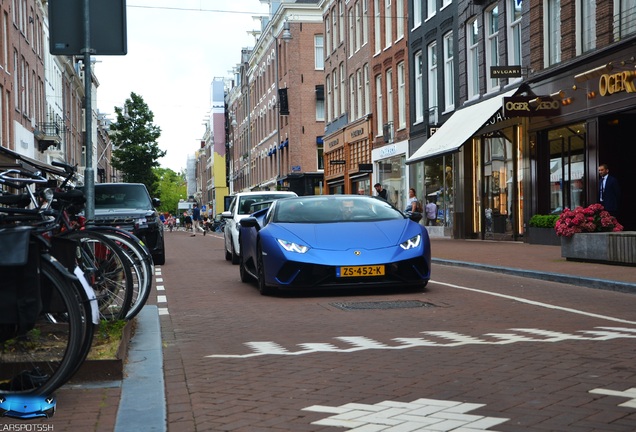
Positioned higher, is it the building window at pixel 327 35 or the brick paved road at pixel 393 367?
the building window at pixel 327 35

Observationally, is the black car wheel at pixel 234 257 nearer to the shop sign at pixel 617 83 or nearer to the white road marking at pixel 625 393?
the shop sign at pixel 617 83

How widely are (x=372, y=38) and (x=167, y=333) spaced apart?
35973 millimetres

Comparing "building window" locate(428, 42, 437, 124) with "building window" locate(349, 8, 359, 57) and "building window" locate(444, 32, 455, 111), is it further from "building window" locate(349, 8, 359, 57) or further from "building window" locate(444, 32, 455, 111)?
"building window" locate(349, 8, 359, 57)

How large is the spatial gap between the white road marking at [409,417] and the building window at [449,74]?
28.3 meters

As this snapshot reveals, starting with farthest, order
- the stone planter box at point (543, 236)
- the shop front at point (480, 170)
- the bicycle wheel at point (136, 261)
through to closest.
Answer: the shop front at point (480, 170) → the stone planter box at point (543, 236) → the bicycle wheel at point (136, 261)

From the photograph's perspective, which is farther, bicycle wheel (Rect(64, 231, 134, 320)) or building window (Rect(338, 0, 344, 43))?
building window (Rect(338, 0, 344, 43))

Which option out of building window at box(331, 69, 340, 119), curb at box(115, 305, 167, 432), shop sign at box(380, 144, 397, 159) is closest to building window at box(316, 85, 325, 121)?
building window at box(331, 69, 340, 119)

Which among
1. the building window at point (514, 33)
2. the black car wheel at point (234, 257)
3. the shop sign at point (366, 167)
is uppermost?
the building window at point (514, 33)

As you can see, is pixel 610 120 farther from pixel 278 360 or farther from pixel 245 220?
pixel 278 360

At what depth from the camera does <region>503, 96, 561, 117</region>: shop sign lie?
78.4ft

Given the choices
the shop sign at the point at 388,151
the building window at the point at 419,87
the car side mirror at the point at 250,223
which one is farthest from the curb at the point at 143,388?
the shop sign at the point at 388,151

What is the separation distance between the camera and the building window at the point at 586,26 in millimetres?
22078

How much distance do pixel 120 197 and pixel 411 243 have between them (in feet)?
35.5

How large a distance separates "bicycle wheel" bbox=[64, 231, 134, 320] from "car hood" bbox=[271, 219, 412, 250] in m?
4.05
